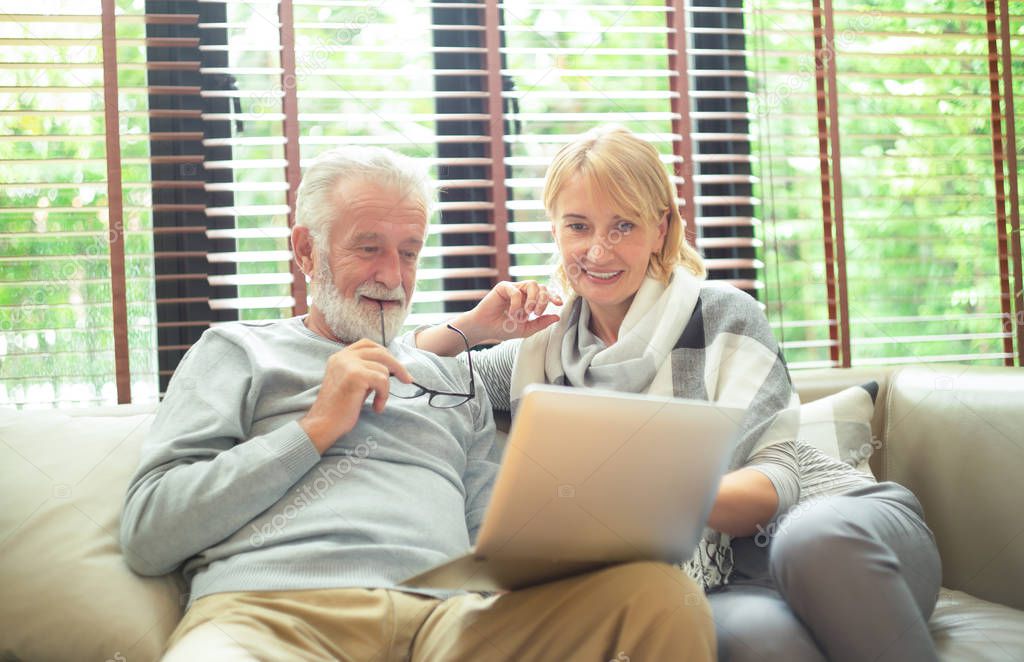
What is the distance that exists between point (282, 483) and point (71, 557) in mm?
379

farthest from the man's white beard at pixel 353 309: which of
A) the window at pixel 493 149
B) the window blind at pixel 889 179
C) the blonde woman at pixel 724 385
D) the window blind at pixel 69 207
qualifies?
the window blind at pixel 889 179

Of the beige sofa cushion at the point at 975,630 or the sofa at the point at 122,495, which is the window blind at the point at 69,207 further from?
the beige sofa cushion at the point at 975,630

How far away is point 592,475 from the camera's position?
1092 millimetres

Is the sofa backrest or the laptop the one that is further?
the sofa backrest

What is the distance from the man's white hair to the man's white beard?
0.07 m

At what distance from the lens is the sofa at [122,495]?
1.48 meters

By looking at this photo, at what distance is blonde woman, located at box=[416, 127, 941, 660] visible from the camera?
1.34 metres

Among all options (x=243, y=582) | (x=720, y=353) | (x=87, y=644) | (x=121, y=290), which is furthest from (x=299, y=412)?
(x=121, y=290)

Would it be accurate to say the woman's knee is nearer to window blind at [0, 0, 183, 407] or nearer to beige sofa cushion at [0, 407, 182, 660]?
beige sofa cushion at [0, 407, 182, 660]

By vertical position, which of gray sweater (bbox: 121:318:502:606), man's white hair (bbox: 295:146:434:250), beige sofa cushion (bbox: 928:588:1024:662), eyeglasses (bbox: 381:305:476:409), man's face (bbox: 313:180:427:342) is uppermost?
man's white hair (bbox: 295:146:434:250)

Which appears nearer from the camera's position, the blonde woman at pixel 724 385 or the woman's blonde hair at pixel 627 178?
the blonde woman at pixel 724 385

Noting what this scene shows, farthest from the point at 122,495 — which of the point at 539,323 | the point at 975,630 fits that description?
→ the point at 975,630

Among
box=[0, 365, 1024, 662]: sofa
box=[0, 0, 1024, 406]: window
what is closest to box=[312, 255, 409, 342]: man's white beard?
box=[0, 365, 1024, 662]: sofa

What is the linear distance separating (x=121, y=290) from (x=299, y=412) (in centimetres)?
88
